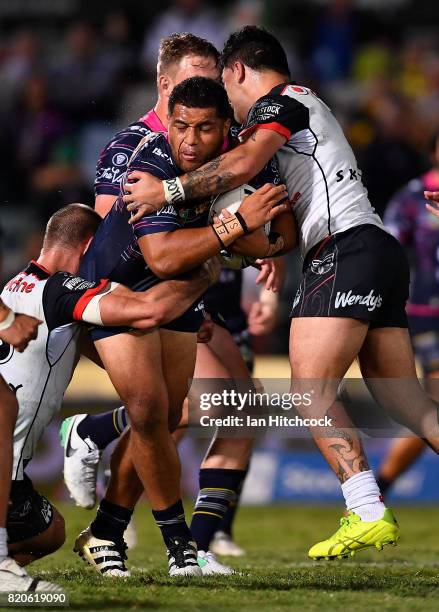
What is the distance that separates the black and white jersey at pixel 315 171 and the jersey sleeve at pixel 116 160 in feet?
3.00

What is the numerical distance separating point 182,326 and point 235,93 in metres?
Result: 1.21

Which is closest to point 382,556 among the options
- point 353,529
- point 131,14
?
point 353,529

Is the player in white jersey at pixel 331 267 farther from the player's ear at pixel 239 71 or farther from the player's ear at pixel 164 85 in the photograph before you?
the player's ear at pixel 164 85

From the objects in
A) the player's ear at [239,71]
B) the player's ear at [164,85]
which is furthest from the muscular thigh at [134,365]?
the player's ear at [164,85]

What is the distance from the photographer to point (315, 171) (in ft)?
19.8

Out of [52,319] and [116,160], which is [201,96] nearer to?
[116,160]

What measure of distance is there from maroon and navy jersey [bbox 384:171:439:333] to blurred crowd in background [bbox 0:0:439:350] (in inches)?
104

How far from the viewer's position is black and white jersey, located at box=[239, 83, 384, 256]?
19.6 feet

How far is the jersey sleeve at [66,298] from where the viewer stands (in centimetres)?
566

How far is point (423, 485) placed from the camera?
12.2 m

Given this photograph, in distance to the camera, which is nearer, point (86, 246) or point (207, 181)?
point (207, 181)

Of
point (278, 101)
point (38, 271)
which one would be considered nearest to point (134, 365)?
point (38, 271)

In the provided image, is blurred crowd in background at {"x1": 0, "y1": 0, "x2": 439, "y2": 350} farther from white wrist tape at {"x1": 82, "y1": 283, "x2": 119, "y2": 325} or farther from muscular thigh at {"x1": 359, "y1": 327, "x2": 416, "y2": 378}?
white wrist tape at {"x1": 82, "y1": 283, "x2": 119, "y2": 325}

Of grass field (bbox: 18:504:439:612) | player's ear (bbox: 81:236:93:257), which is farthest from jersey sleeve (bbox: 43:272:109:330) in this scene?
grass field (bbox: 18:504:439:612)
